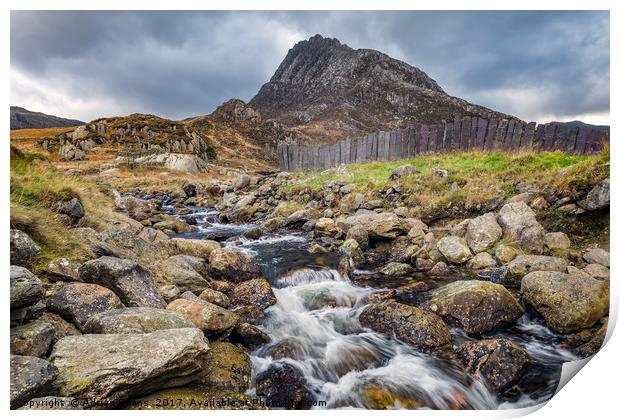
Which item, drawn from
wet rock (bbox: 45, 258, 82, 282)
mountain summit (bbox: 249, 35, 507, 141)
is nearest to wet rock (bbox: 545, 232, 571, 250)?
mountain summit (bbox: 249, 35, 507, 141)

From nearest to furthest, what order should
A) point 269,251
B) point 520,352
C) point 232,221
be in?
1. point 520,352
2. point 269,251
3. point 232,221

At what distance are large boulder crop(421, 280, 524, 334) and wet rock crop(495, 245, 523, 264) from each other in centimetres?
162

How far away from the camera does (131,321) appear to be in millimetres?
2967

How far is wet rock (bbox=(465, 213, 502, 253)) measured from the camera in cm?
638

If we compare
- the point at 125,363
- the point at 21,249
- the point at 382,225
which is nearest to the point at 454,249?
the point at 382,225

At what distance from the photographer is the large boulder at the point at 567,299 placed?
379 centimetres

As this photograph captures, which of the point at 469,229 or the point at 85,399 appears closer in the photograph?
the point at 85,399

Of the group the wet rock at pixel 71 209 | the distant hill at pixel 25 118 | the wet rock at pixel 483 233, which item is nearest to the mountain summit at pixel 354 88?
the wet rock at pixel 483 233

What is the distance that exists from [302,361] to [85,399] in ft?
7.33

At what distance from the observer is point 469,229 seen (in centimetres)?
680

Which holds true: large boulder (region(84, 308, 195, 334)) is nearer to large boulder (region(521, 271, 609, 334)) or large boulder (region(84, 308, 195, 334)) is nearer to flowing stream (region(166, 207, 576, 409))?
flowing stream (region(166, 207, 576, 409))

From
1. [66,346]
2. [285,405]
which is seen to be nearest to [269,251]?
[285,405]

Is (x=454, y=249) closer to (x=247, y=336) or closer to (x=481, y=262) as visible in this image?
(x=481, y=262)
